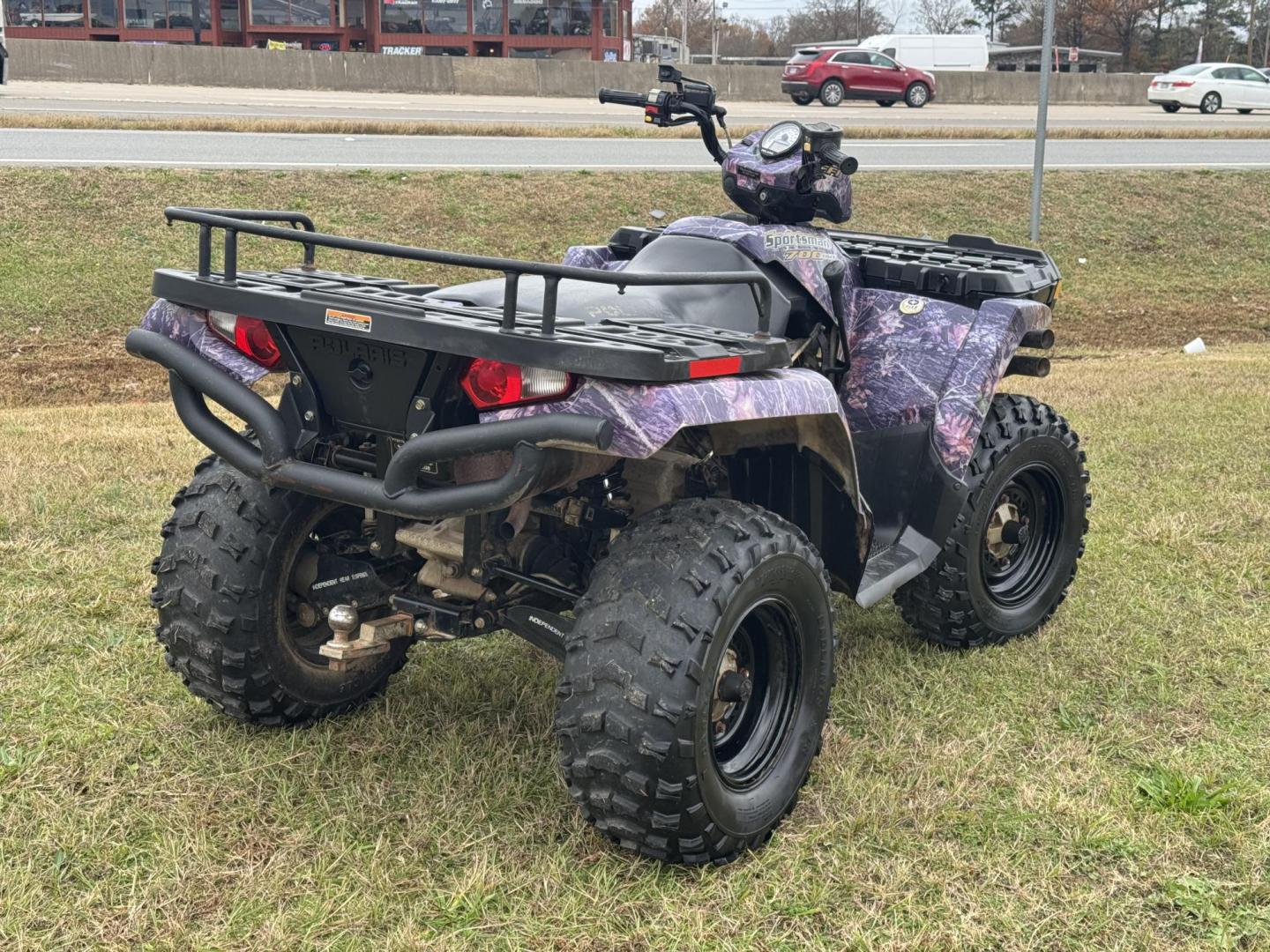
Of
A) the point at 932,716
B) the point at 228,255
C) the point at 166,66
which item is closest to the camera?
the point at 228,255

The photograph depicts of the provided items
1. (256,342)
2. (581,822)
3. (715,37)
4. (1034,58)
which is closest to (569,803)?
(581,822)

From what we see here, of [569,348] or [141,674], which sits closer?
[569,348]

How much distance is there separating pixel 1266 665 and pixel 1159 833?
52.5 inches

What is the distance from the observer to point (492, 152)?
647 inches

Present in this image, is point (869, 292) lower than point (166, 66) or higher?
lower

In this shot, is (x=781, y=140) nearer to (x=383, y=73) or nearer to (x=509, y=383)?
(x=509, y=383)

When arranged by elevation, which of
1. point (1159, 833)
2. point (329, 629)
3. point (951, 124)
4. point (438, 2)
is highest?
point (438, 2)

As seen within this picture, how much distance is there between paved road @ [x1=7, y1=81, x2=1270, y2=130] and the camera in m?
20.5

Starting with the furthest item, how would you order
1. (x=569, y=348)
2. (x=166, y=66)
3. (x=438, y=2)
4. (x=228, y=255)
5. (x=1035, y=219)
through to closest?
1. (x=438, y=2)
2. (x=166, y=66)
3. (x=1035, y=219)
4. (x=228, y=255)
5. (x=569, y=348)

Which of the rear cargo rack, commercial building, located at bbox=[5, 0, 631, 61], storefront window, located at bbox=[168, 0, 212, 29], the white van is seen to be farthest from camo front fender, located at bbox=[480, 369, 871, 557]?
the white van

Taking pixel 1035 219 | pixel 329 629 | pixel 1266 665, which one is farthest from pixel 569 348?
pixel 1035 219

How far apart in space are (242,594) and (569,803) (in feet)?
3.39

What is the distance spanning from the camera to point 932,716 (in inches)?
161

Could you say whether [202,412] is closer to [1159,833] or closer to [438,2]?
[1159,833]
